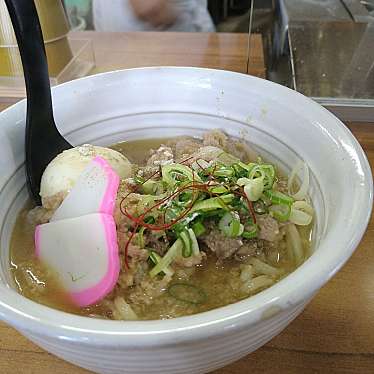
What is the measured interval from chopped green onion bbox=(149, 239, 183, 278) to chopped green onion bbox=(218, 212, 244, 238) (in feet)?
0.26

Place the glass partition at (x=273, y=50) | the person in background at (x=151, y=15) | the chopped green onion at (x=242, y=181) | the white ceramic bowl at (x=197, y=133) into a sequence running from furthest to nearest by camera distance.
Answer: the person in background at (x=151, y=15)
the glass partition at (x=273, y=50)
the chopped green onion at (x=242, y=181)
the white ceramic bowl at (x=197, y=133)

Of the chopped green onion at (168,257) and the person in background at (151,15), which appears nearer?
the chopped green onion at (168,257)

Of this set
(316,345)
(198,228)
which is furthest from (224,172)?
(316,345)

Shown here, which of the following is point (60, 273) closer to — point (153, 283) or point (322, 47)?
point (153, 283)

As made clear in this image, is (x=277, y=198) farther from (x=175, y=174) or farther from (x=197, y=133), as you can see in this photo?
(x=197, y=133)

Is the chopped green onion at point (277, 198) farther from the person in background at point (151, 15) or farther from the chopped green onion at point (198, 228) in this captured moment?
the person in background at point (151, 15)

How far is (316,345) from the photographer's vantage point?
2.57 feet

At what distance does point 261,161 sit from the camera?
1.05 metres

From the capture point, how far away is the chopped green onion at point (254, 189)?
2.76 feet

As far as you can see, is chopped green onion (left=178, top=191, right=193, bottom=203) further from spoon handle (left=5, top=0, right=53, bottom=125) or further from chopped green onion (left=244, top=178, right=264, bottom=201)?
spoon handle (left=5, top=0, right=53, bottom=125)

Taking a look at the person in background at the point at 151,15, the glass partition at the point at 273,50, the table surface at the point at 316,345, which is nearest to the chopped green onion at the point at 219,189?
the table surface at the point at 316,345

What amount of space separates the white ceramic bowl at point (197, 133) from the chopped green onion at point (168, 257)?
0.20 metres

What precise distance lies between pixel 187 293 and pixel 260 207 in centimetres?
20

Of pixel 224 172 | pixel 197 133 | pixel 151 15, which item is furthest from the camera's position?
pixel 151 15
